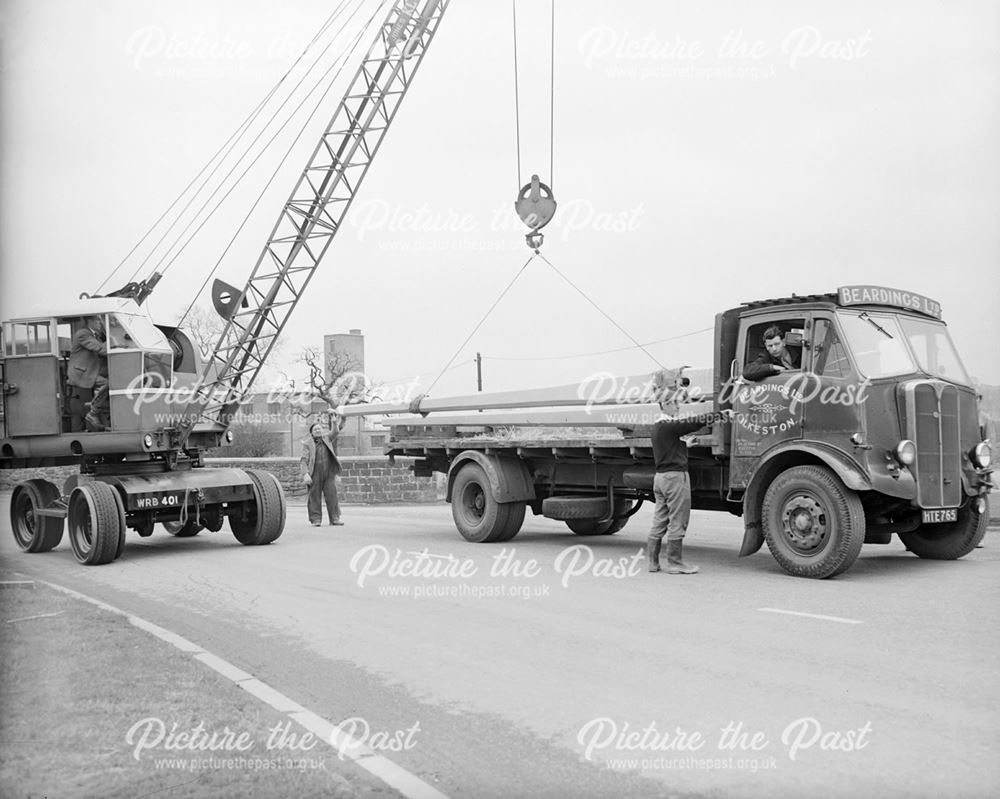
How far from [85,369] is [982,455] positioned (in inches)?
423

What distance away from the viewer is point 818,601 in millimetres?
8219

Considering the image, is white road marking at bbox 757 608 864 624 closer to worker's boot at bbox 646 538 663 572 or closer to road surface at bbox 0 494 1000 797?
road surface at bbox 0 494 1000 797

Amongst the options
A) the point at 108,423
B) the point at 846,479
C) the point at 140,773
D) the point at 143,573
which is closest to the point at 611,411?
the point at 846,479

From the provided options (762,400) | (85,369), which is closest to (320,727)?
(762,400)

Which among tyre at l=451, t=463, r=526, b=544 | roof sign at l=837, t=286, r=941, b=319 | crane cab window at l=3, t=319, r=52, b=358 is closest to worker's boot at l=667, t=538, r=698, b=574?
roof sign at l=837, t=286, r=941, b=319

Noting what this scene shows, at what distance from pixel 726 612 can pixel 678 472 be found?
213 cm

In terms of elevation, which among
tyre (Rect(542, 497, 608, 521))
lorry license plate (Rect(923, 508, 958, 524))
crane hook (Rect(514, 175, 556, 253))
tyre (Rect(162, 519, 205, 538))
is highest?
crane hook (Rect(514, 175, 556, 253))

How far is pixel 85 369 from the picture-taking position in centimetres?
1314

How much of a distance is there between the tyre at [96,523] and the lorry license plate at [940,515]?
904 cm

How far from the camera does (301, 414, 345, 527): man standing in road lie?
16.1 meters

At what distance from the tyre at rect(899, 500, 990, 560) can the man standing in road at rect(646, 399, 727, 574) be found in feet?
8.31

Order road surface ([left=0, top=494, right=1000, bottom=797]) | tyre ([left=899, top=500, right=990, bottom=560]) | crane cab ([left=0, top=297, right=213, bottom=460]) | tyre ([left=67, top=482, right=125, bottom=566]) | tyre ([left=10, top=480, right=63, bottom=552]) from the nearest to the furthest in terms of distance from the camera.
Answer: road surface ([left=0, top=494, right=1000, bottom=797]) < tyre ([left=899, top=500, right=990, bottom=560]) < tyre ([left=67, top=482, right=125, bottom=566]) < crane cab ([left=0, top=297, right=213, bottom=460]) < tyre ([left=10, top=480, right=63, bottom=552])

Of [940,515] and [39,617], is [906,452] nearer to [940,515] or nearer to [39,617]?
[940,515]

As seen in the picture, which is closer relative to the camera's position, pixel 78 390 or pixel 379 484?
pixel 78 390
